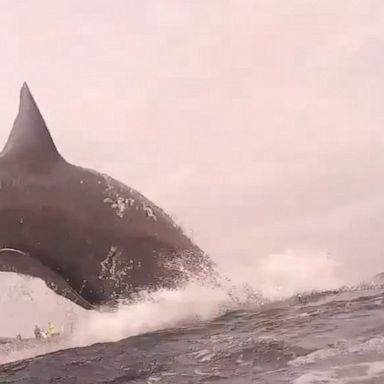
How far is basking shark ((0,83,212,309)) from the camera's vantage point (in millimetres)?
12984

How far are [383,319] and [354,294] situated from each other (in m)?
5.08

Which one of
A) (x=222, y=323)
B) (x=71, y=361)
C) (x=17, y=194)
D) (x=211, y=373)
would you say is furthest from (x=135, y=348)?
(x=17, y=194)

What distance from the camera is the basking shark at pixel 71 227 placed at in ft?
42.6

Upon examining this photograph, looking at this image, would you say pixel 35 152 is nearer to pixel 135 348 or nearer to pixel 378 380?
pixel 135 348

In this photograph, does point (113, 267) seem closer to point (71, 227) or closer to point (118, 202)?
point (71, 227)

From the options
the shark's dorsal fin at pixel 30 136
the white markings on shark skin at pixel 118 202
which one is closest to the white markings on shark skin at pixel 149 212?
the white markings on shark skin at pixel 118 202

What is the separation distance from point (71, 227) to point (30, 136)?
76.3 inches

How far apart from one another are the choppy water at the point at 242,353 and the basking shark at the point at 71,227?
3.01 ft

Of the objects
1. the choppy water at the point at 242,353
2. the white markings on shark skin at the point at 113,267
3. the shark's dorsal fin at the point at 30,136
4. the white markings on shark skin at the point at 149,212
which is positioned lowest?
the choppy water at the point at 242,353

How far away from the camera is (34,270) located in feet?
43.3

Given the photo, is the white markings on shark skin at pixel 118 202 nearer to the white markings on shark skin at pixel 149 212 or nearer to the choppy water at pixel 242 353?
the white markings on shark skin at pixel 149 212

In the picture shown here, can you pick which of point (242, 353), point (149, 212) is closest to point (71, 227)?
point (149, 212)

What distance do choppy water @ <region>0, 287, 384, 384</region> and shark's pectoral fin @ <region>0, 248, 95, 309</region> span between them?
3.06 feet

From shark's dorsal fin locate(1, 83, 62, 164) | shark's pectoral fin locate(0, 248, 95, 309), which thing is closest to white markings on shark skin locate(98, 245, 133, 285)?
shark's pectoral fin locate(0, 248, 95, 309)
